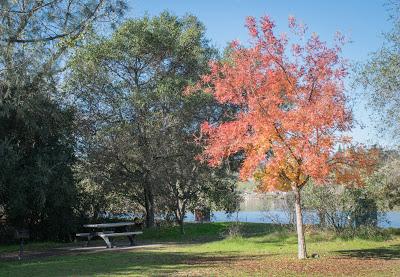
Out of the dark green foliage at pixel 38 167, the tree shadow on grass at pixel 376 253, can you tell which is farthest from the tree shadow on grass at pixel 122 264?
the dark green foliage at pixel 38 167

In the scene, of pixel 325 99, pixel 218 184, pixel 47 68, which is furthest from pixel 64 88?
pixel 325 99

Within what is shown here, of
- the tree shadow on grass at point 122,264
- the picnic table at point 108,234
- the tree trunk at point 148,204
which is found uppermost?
the tree trunk at point 148,204

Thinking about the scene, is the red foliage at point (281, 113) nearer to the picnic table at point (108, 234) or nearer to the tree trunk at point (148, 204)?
the picnic table at point (108, 234)

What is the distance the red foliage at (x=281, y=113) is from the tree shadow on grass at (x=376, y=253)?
2.83 m

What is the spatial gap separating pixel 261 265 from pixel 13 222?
1404 cm

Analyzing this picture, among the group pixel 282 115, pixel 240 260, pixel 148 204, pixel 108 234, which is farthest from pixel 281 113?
pixel 148 204

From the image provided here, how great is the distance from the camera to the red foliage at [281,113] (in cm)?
1339

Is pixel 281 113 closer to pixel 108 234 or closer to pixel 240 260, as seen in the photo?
pixel 240 260

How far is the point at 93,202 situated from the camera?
1069 inches

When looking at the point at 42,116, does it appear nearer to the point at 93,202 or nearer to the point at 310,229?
the point at 93,202

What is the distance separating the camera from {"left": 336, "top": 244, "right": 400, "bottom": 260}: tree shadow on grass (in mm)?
14406

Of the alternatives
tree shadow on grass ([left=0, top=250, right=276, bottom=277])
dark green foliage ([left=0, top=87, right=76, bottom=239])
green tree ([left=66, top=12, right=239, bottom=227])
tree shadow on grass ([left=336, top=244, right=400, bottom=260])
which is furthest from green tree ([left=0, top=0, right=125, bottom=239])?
tree shadow on grass ([left=336, top=244, right=400, bottom=260])

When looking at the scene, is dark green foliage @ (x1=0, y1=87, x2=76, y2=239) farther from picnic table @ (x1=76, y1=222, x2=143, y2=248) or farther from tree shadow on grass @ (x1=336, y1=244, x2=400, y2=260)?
tree shadow on grass @ (x1=336, y1=244, x2=400, y2=260)

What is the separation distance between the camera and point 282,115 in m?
13.6
